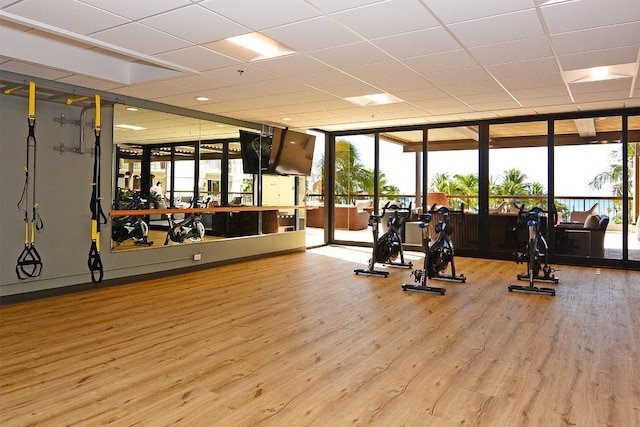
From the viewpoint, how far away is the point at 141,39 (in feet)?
13.5

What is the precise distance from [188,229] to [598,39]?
19.0 ft

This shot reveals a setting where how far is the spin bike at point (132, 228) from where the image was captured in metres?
6.09

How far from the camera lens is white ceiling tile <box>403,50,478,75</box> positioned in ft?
14.8

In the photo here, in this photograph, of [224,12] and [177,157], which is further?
[177,157]

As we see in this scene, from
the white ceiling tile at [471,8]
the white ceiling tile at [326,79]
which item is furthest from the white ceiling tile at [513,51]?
the white ceiling tile at [326,79]

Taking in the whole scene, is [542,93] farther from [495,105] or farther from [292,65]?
[292,65]

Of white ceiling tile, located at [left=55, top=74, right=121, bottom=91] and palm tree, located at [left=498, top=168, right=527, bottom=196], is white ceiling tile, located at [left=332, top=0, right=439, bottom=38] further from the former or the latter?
palm tree, located at [left=498, top=168, right=527, bottom=196]

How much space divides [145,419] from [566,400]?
243cm

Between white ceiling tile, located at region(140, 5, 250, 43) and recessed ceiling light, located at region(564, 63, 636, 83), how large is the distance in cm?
382

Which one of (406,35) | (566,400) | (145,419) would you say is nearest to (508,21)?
(406,35)

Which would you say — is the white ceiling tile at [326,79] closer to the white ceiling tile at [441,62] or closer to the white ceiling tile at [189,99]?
the white ceiling tile at [441,62]

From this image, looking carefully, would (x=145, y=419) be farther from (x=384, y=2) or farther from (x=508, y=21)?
(x=508, y=21)

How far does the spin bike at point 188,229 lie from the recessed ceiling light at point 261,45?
3229 millimetres

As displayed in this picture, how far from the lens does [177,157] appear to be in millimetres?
6973
